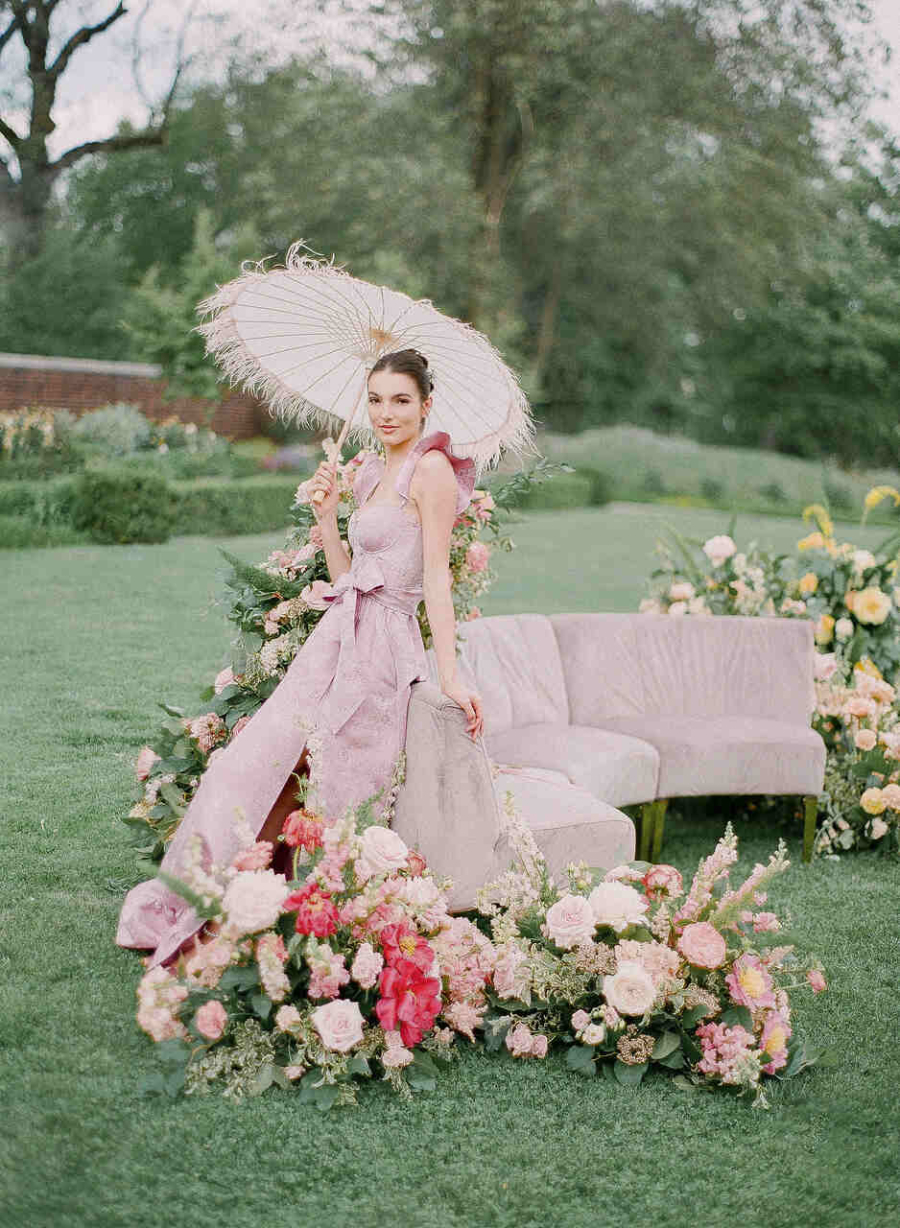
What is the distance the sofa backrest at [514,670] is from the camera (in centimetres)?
514

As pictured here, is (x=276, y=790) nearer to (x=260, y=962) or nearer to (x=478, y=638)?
(x=260, y=962)

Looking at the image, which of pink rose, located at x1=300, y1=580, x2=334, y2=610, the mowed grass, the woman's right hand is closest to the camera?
the mowed grass

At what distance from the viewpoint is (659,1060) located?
328 centimetres

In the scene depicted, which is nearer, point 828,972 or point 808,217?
point 828,972

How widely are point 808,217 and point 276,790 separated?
22.6 m

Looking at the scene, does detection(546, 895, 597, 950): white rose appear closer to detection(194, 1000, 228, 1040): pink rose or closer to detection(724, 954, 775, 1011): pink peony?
detection(724, 954, 775, 1011): pink peony

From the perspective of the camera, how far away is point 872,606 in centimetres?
595

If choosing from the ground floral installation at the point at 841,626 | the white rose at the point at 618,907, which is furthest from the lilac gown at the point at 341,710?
the ground floral installation at the point at 841,626

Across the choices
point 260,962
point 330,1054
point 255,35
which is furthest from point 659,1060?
point 255,35

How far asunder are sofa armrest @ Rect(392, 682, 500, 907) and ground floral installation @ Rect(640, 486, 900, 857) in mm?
2483

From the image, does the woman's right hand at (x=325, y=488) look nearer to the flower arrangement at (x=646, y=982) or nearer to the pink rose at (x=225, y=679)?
the pink rose at (x=225, y=679)

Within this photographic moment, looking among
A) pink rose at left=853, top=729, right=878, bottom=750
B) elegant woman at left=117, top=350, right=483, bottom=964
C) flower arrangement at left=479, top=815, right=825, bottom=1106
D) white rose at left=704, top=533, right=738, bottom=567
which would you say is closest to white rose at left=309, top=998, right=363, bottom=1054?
flower arrangement at left=479, top=815, right=825, bottom=1106

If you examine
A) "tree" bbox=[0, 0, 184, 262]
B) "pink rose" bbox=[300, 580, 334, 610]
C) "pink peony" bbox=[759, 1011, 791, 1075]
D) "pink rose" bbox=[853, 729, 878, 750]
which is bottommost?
"pink peony" bbox=[759, 1011, 791, 1075]

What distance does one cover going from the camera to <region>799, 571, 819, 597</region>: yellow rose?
604 centimetres
